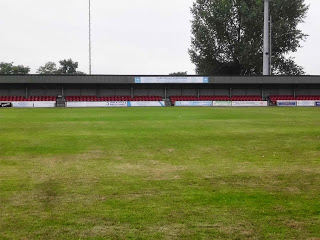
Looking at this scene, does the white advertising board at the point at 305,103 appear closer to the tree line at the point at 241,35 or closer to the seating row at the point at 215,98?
the seating row at the point at 215,98

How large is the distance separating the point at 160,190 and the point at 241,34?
6861 centimetres

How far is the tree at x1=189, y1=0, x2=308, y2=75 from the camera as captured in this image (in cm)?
7006

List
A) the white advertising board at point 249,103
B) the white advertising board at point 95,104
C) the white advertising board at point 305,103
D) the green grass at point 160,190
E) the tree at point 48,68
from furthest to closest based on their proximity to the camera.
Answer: the tree at point 48,68 < the white advertising board at point 305,103 < the white advertising board at point 249,103 < the white advertising board at point 95,104 < the green grass at point 160,190

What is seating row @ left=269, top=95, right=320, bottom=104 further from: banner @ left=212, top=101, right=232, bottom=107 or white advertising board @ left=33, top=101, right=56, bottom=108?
white advertising board @ left=33, top=101, right=56, bottom=108

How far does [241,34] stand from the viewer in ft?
240

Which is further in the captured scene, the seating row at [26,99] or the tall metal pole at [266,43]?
the tall metal pole at [266,43]

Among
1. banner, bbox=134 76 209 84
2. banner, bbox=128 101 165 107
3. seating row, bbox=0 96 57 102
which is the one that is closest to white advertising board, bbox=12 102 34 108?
seating row, bbox=0 96 57 102

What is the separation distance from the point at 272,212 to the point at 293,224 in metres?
0.64

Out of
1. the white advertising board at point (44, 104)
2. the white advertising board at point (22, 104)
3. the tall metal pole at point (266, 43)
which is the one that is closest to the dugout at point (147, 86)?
the tall metal pole at point (266, 43)

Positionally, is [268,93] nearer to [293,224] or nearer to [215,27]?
[215,27]

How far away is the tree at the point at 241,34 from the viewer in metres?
70.1

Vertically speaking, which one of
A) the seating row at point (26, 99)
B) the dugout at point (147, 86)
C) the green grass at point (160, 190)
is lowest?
the green grass at point (160, 190)

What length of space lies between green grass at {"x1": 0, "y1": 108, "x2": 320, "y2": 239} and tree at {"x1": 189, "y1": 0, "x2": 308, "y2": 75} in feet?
190

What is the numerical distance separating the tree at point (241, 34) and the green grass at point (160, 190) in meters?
58.0
